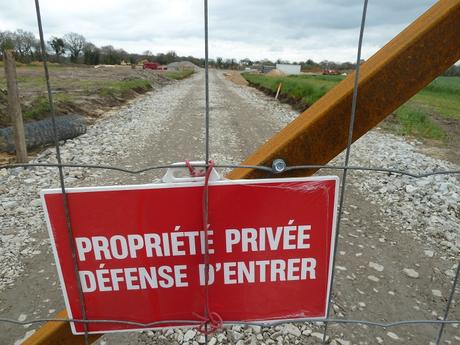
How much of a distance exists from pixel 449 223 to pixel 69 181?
5598 mm

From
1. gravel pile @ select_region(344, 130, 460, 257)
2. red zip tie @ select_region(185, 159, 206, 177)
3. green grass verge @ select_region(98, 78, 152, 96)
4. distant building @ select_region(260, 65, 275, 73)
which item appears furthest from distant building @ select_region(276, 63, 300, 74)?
red zip tie @ select_region(185, 159, 206, 177)

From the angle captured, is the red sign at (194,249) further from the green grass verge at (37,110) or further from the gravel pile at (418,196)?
the green grass verge at (37,110)

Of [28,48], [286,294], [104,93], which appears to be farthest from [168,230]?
[104,93]

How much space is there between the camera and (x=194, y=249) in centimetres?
120

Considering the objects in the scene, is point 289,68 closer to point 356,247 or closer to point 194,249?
point 356,247

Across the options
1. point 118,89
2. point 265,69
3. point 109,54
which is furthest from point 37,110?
point 265,69

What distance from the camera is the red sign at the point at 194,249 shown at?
3.70ft

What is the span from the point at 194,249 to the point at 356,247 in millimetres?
3171

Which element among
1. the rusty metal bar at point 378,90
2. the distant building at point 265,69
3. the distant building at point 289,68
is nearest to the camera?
the rusty metal bar at point 378,90

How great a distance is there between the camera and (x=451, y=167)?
7.07 m

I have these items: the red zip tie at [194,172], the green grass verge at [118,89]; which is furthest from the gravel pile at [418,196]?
the green grass verge at [118,89]

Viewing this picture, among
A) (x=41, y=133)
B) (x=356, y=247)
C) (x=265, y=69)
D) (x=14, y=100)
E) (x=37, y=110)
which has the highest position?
(x=265, y=69)

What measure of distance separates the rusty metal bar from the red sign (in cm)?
10

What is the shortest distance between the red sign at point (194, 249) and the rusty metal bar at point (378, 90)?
0.10m
